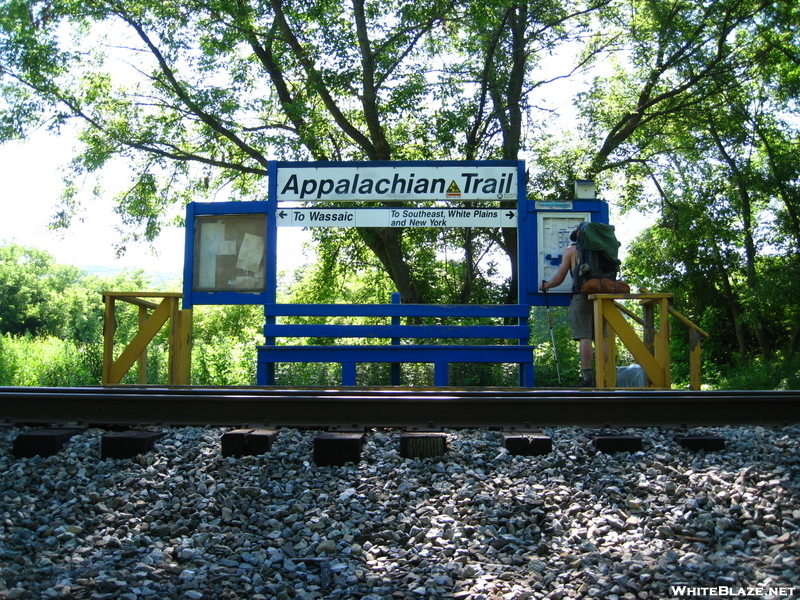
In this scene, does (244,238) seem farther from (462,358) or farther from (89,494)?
(89,494)

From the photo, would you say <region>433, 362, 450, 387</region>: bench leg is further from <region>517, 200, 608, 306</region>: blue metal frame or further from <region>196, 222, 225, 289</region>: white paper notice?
<region>196, 222, 225, 289</region>: white paper notice

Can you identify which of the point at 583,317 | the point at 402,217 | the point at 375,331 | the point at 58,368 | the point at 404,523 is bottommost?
the point at 404,523

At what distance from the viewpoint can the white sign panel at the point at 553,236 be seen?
33.6ft

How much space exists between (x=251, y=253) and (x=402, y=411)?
5.37 metres

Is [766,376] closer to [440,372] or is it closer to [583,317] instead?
[583,317]

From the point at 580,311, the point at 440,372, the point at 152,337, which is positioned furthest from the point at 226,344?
the point at 580,311

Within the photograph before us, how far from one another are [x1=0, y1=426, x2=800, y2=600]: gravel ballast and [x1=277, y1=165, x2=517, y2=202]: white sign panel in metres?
5.88

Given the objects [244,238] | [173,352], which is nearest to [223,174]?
[244,238]

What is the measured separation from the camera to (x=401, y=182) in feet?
33.4

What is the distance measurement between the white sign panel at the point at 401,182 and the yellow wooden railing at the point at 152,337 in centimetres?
238

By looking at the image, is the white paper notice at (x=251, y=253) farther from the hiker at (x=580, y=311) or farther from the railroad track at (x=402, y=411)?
the railroad track at (x=402, y=411)

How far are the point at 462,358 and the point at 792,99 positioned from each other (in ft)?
53.3

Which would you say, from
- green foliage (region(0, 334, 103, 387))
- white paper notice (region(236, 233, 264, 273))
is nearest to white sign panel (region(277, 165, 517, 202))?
white paper notice (region(236, 233, 264, 273))

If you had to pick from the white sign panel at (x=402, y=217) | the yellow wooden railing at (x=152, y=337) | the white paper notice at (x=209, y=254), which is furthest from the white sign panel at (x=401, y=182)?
the yellow wooden railing at (x=152, y=337)
